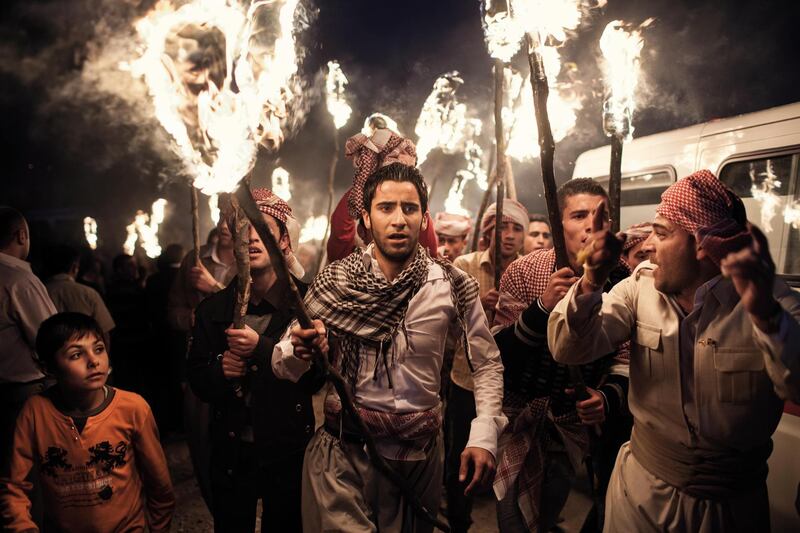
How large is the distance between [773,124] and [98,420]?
547 centimetres

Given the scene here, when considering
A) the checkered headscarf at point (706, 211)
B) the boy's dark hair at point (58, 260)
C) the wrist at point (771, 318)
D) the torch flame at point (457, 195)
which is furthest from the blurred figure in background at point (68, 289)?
the wrist at point (771, 318)

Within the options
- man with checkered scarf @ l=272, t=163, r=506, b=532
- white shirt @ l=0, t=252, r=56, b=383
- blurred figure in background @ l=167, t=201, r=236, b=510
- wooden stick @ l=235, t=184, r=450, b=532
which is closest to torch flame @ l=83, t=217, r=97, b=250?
blurred figure in background @ l=167, t=201, r=236, b=510

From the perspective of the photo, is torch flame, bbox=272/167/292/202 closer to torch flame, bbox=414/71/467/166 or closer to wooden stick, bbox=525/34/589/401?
torch flame, bbox=414/71/467/166

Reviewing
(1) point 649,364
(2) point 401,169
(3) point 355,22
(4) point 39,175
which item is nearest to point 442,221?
(2) point 401,169

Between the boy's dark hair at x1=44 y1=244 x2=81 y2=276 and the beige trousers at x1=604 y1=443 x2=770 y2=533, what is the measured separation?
5697 mm

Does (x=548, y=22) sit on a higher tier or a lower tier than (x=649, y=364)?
higher

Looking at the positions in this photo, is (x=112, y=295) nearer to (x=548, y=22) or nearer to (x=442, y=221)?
(x=442, y=221)

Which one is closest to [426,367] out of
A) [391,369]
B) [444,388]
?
[391,369]

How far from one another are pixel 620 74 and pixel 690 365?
209 cm

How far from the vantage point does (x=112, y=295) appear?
7293 millimetres

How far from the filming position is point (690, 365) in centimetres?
230

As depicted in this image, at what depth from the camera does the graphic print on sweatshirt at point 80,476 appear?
271cm

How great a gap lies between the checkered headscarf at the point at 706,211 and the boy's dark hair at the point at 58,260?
578 centimetres

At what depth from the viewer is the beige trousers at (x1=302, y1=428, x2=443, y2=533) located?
2463mm
